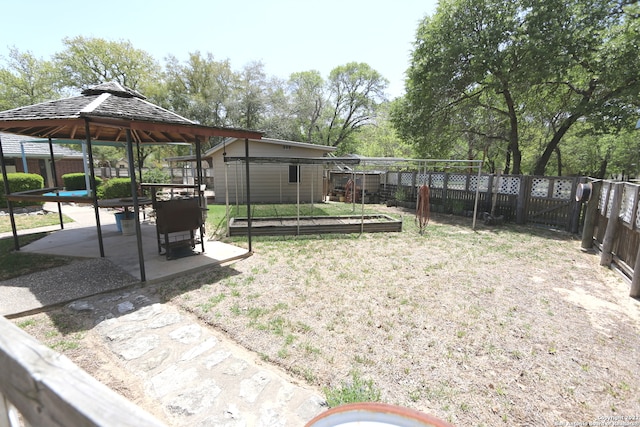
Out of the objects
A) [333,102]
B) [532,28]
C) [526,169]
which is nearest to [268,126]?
[333,102]

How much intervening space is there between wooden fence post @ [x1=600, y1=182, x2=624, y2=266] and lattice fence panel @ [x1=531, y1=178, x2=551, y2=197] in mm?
3682

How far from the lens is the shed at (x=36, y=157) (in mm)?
16500

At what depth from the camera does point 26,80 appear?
24625mm

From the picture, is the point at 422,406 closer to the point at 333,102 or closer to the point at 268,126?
the point at 268,126

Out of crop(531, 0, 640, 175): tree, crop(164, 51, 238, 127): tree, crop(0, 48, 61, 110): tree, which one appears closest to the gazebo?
crop(531, 0, 640, 175): tree

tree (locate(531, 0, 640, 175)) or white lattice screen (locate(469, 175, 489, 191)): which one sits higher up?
tree (locate(531, 0, 640, 175))

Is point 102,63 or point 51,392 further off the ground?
point 102,63

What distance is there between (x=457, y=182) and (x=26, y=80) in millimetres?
34489

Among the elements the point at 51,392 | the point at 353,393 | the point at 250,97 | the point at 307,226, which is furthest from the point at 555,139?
the point at 250,97

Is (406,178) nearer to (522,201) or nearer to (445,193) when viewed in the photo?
(445,193)

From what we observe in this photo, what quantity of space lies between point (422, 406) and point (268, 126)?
79.1 ft

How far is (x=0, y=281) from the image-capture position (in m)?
4.38

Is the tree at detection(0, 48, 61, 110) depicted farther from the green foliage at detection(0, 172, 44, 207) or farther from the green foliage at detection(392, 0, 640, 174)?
the green foliage at detection(392, 0, 640, 174)

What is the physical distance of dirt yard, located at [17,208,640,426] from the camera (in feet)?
8.25
